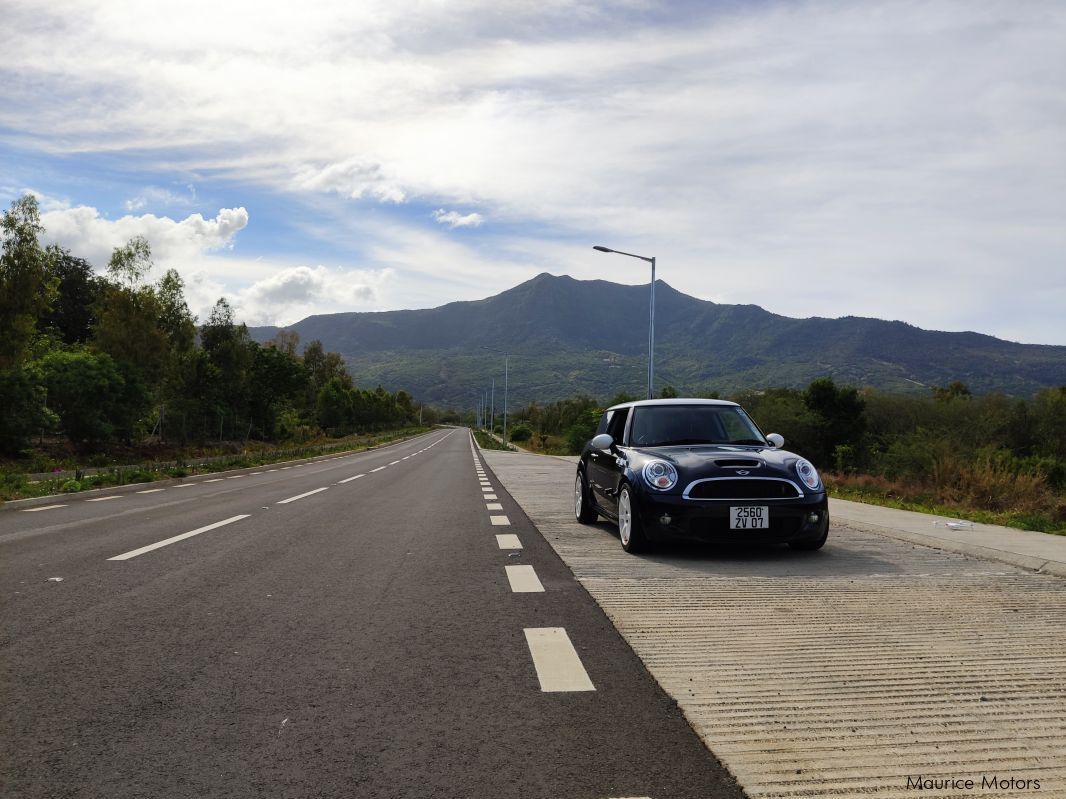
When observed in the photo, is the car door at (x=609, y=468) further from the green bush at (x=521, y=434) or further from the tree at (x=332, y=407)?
the green bush at (x=521, y=434)

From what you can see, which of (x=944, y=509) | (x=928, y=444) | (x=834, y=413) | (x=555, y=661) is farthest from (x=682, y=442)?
(x=834, y=413)

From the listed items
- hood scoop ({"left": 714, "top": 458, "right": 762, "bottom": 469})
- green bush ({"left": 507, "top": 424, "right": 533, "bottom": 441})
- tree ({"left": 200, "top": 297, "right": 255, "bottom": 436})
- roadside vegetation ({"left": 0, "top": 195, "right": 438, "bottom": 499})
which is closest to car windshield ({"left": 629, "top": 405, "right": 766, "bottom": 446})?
hood scoop ({"left": 714, "top": 458, "right": 762, "bottom": 469})

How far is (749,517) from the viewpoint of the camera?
24.6 ft

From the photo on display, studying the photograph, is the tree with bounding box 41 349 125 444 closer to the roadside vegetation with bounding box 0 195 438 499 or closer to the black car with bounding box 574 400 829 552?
the roadside vegetation with bounding box 0 195 438 499

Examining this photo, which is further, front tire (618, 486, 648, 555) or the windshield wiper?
the windshield wiper

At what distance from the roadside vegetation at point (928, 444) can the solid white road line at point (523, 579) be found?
6997 mm

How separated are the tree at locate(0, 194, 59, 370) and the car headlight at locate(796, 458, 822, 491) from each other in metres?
27.6

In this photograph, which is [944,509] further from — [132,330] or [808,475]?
[132,330]

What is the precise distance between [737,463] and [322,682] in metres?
4.97

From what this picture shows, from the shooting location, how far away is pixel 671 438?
9094 millimetres

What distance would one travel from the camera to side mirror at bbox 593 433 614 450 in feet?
29.9

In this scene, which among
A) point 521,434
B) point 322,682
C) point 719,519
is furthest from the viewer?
point 521,434

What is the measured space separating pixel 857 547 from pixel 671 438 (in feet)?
7.51

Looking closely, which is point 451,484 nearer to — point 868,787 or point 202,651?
point 202,651
